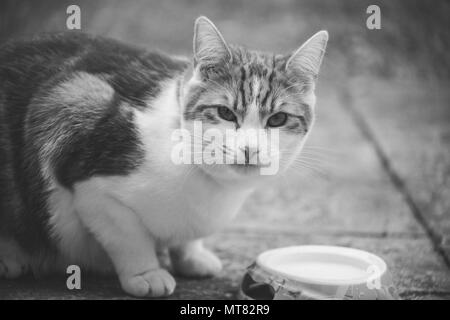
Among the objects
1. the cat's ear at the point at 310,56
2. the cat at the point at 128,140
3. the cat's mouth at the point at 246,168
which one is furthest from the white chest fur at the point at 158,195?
the cat's ear at the point at 310,56

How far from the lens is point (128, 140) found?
4.56 feet

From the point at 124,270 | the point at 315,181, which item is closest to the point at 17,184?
the point at 124,270

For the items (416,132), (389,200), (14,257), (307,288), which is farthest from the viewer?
(416,132)

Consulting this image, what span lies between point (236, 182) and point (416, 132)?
1.60 metres

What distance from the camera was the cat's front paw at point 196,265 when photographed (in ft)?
5.32

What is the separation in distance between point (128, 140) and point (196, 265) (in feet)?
1.43

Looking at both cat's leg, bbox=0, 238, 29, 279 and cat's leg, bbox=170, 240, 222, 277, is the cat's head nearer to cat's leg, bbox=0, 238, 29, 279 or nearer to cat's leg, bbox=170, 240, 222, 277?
cat's leg, bbox=170, 240, 222, 277

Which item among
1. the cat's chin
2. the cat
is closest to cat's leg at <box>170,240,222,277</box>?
the cat

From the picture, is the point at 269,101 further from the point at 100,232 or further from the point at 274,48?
the point at 274,48

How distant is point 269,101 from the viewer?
133cm

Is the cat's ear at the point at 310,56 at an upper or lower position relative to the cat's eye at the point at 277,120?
upper

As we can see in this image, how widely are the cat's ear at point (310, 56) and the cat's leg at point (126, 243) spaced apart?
53 centimetres

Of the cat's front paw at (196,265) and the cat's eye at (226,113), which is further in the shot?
the cat's front paw at (196,265)

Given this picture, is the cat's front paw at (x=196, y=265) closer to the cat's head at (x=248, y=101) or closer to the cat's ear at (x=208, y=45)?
the cat's head at (x=248, y=101)
